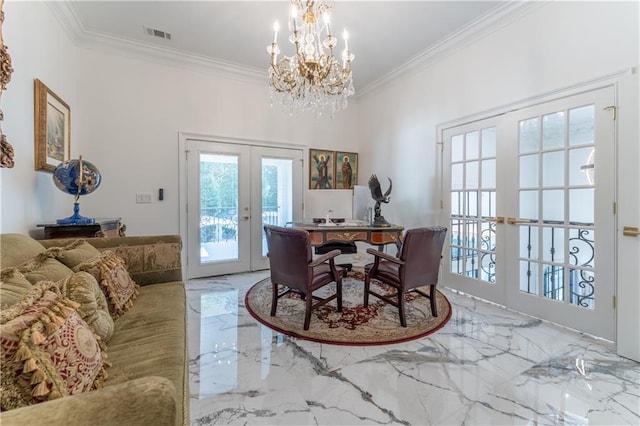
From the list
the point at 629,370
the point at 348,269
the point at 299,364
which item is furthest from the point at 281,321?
the point at 629,370

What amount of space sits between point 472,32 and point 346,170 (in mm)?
2756

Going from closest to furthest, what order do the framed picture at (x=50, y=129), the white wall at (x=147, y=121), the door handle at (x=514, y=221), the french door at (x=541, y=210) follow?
the french door at (x=541, y=210)
the framed picture at (x=50, y=129)
the door handle at (x=514, y=221)
the white wall at (x=147, y=121)

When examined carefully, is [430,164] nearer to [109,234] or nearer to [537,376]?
[537,376]

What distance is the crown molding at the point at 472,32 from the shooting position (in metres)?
2.84

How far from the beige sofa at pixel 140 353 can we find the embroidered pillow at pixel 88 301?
0.09 meters

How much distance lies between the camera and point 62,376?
0.88 meters

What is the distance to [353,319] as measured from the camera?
272cm

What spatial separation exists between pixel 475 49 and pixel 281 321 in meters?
3.71

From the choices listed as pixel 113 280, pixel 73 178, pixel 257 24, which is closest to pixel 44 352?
pixel 113 280

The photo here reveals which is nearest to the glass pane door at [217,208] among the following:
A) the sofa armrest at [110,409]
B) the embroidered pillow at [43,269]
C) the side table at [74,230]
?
the side table at [74,230]

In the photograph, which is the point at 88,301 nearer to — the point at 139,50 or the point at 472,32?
the point at 139,50

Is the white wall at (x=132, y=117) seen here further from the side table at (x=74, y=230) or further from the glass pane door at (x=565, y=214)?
the glass pane door at (x=565, y=214)

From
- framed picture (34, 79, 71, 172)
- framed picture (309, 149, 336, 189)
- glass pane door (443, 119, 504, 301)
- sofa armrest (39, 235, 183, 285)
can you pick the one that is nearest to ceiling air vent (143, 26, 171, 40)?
framed picture (34, 79, 71, 172)

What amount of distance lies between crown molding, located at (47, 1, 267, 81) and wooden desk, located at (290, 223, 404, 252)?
2.68 meters
